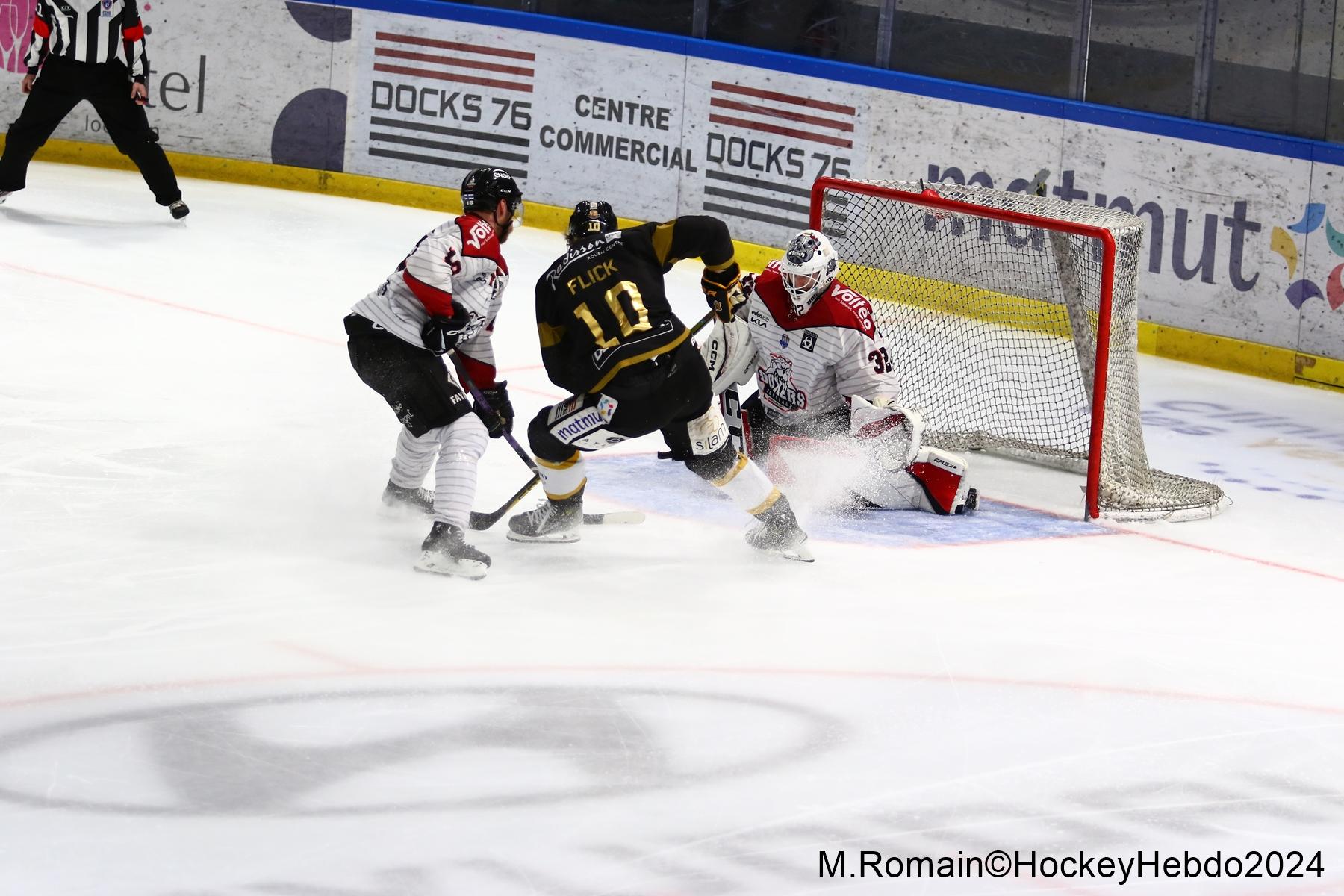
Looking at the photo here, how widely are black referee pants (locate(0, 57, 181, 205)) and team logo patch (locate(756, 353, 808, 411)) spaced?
450cm

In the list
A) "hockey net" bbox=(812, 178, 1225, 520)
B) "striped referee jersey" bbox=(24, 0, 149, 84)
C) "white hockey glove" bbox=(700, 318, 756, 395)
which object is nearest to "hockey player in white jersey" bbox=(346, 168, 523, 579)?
"white hockey glove" bbox=(700, 318, 756, 395)

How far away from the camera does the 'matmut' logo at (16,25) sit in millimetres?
10062

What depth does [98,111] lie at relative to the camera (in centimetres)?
887

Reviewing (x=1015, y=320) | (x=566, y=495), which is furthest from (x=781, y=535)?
(x=1015, y=320)

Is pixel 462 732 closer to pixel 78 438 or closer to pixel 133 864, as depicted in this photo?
pixel 133 864

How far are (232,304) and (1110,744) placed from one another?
4863mm

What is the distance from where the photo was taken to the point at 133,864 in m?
2.87

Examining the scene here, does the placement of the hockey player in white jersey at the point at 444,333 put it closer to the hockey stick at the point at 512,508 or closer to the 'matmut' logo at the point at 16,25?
the hockey stick at the point at 512,508

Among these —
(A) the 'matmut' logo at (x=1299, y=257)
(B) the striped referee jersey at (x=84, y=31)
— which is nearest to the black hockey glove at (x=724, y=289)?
(A) the 'matmut' logo at (x=1299, y=257)

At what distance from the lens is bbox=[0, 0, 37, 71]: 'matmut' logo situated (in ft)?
33.0

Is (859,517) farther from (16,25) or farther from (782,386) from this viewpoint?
(16,25)

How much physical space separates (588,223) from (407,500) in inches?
39.9

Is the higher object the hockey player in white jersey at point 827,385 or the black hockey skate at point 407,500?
the hockey player in white jersey at point 827,385

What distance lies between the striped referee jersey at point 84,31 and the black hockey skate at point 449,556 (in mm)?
5192
